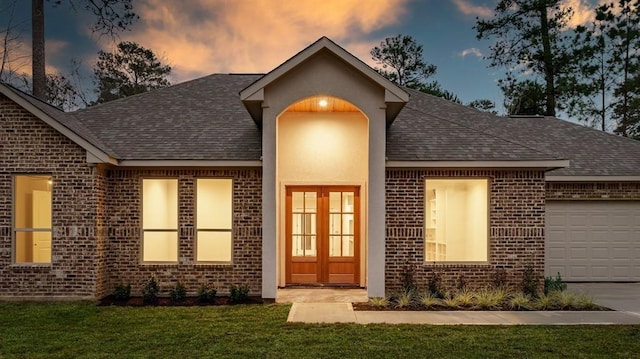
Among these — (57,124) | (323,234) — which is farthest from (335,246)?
(57,124)

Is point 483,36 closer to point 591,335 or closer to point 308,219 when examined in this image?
point 308,219

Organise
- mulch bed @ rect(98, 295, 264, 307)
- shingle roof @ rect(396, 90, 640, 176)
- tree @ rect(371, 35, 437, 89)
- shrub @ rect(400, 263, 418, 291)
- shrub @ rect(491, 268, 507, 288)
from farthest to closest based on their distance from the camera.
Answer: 1. tree @ rect(371, 35, 437, 89)
2. shingle roof @ rect(396, 90, 640, 176)
3. shrub @ rect(491, 268, 507, 288)
4. shrub @ rect(400, 263, 418, 291)
5. mulch bed @ rect(98, 295, 264, 307)

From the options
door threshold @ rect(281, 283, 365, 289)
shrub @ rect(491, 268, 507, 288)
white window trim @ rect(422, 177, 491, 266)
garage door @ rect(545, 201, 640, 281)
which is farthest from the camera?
garage door @ rect(545, 201, 640, 281)

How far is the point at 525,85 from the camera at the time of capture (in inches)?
933

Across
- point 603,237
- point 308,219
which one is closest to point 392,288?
point 308,219

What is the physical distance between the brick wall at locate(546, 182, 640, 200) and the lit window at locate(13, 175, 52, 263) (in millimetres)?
12942

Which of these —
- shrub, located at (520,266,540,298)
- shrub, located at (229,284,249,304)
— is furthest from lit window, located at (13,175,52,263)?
shrub, located at (520,266,540,298)

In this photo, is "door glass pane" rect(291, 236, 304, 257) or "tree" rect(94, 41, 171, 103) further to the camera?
"tree" rect(94, 41, 171, 103)

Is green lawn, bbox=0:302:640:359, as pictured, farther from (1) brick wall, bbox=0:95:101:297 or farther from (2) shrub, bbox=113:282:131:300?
(1) brick wall, bbox=0:95:101:297

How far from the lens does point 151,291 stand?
9516 millimetres

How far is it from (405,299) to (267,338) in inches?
134

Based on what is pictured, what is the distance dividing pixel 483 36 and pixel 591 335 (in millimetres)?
20053

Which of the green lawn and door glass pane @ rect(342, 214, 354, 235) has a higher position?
door glass pane @ rect(342, 214, 354, 235)

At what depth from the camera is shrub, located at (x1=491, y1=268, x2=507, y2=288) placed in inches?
396
